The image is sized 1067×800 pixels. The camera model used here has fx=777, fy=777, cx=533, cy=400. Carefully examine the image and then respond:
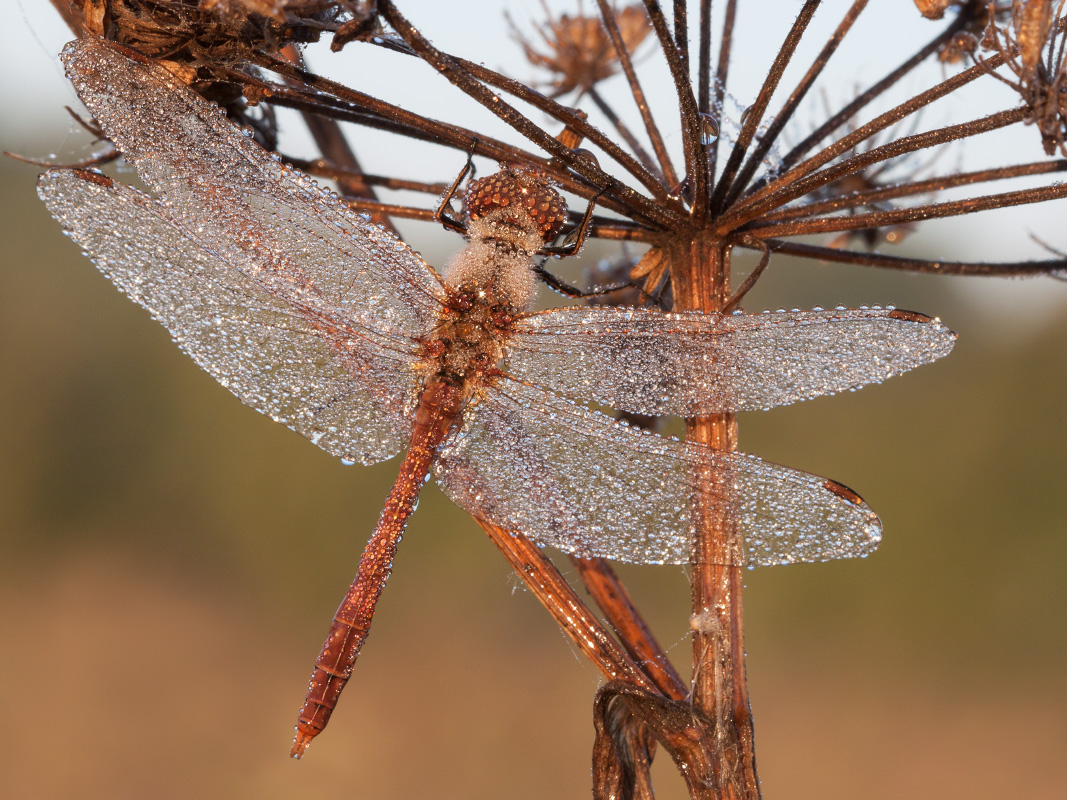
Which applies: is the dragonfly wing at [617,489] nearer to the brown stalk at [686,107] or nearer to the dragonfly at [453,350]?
the dragonfly at [453,350]

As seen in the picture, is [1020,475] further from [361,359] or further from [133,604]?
[133,604]

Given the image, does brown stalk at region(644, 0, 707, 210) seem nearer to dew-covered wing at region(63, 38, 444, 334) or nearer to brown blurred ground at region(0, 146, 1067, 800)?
dew-covered wing at region(63, 38, 444, 334)

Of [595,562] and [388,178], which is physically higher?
[388,178]

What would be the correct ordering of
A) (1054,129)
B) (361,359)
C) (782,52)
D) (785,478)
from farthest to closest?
(361,359) → (785,478) → (782,52) → (1054,129)

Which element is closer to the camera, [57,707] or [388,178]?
[388,178]

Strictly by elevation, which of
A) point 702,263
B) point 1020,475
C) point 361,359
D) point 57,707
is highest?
point 1020,475

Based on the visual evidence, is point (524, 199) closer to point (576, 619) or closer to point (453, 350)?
point (453, 350)

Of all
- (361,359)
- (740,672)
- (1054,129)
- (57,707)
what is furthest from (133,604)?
(1054,129)
